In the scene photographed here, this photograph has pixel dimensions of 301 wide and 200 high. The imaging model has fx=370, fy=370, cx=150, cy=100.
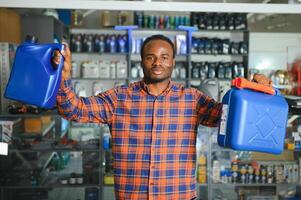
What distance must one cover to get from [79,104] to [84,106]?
1.3 inches

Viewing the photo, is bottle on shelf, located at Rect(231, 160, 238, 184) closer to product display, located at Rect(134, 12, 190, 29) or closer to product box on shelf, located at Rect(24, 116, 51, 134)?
product box on shelf, located at Rect(24, 116, 51, 134)

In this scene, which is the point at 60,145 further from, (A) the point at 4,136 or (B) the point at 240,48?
(B) the point at 240,48

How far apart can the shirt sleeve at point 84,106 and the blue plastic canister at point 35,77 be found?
0.15ft

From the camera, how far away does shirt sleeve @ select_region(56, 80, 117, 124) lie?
1744mm

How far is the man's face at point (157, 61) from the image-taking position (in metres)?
1.85

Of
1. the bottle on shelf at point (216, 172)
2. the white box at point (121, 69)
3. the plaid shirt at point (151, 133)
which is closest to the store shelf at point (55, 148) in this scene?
the bottle on shelf at point (216, 172)

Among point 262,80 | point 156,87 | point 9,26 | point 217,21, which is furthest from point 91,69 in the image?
point 262,80

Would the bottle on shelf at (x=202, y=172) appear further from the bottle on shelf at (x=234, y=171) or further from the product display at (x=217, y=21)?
the product display at (x=217, y=21)

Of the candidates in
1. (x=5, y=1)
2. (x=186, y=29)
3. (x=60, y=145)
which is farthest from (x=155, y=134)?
(x=186, y=29)

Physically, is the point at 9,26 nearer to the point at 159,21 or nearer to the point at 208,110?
the point at 159,21

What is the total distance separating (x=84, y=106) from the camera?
1827 millimetres

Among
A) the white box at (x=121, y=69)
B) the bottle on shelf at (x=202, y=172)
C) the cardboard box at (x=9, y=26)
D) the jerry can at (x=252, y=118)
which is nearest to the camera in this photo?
the jerry can at (x=252, y=118)

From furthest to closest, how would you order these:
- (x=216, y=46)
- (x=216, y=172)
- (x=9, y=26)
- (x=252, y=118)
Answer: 1. (x=216, y=46)
2. (x=9, y=26)
3. (x=216, y=172)
4. (x=252, y=118)

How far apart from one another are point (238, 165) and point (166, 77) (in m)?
2.32
